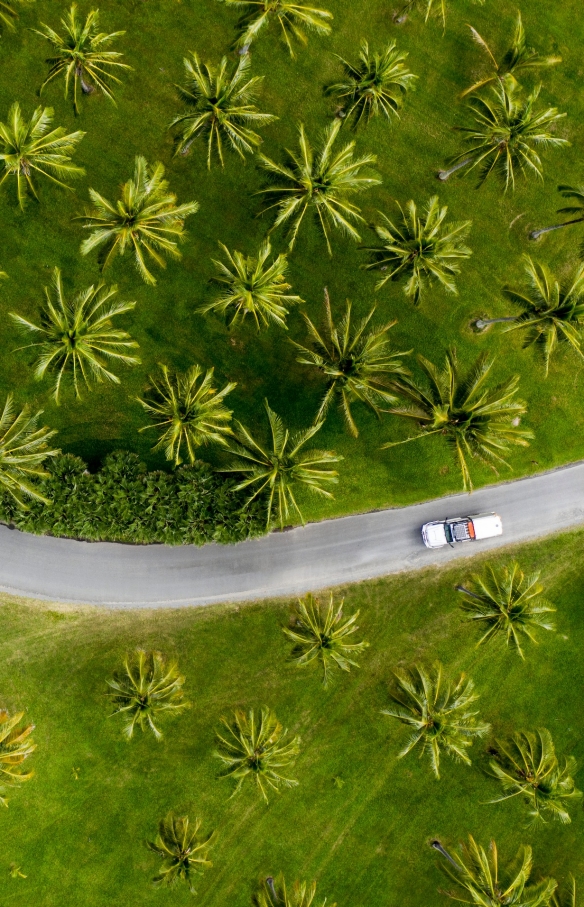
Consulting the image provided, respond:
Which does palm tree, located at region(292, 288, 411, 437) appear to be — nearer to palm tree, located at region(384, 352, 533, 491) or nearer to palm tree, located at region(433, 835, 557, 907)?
palm tree, located at region(384, 352, 533, 491)

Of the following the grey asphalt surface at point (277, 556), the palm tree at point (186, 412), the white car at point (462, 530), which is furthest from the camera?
the white car at point (462, 530)

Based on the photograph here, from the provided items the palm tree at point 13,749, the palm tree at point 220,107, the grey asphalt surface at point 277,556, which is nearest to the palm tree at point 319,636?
the grey asphalt surface at point 277,556

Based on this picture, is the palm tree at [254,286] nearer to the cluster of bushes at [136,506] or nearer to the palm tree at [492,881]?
the cluster of bushes at [136,506]

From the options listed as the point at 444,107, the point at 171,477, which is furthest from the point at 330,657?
the point at 444,107

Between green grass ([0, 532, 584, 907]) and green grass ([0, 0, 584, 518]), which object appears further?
green grass ([0, 532, 584, 907])

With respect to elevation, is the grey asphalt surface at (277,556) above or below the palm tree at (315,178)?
below

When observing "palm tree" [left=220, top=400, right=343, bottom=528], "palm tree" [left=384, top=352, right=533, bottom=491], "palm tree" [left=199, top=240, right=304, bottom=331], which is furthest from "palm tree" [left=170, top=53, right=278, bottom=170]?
"palm tree" [left=384, top=352, right=533, bottom=491]

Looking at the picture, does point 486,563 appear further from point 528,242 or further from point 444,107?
point 444,107

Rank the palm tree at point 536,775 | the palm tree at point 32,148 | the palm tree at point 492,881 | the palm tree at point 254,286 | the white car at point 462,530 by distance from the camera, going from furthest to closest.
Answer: the white car at point 462,530
the palm tree at point 536,775
the palm tree at point 492,881
the palm tree at point 254,286
the palm tree at point 32,148
